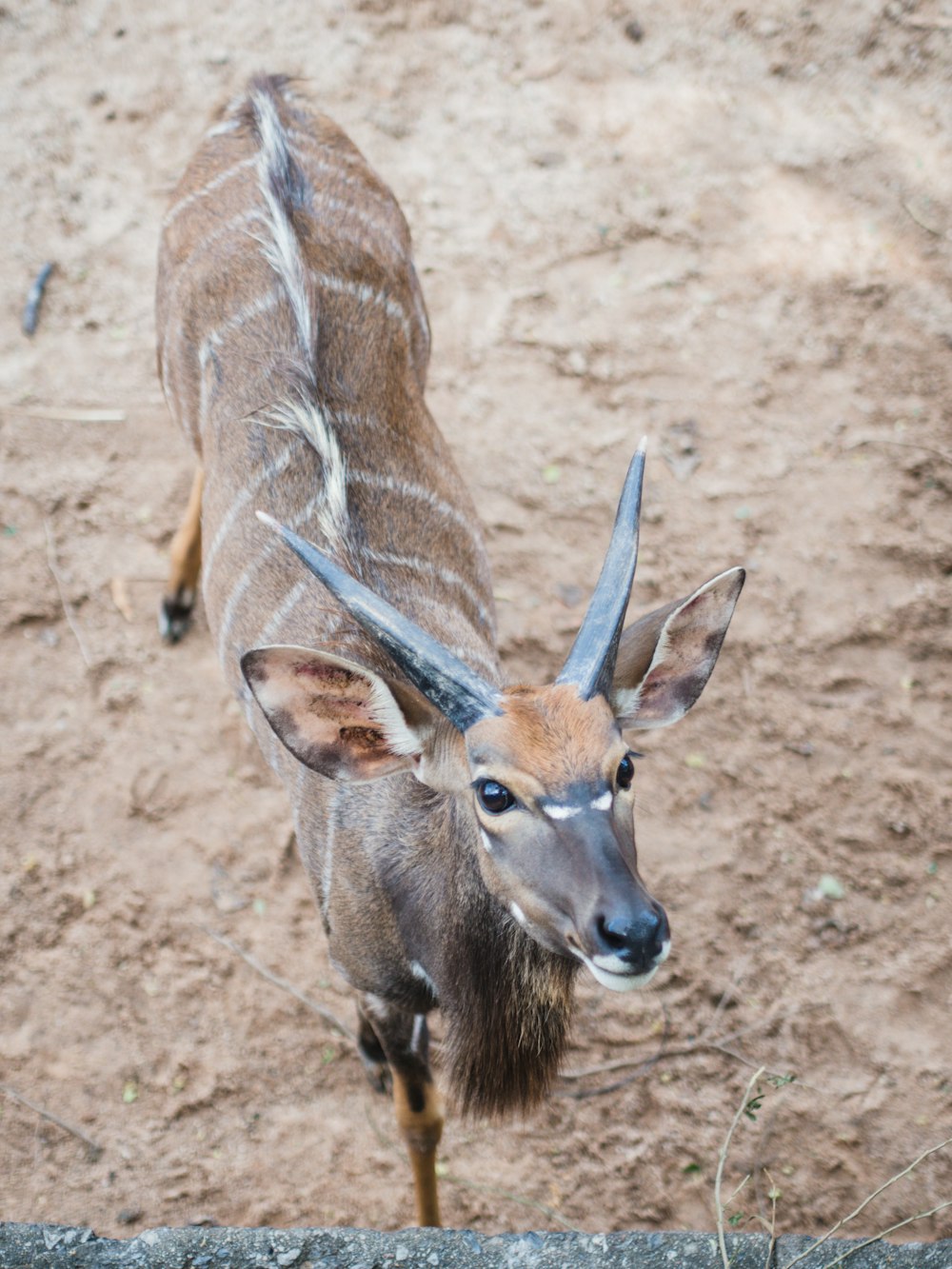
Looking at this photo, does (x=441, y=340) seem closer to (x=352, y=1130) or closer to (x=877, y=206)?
(x=877, y=206)

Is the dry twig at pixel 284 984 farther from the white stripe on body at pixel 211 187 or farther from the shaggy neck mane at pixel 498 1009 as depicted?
the white stripe on body at pixel 211 187

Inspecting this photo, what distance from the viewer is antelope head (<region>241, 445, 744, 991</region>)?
1.90m

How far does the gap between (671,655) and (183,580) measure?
2.30 metres

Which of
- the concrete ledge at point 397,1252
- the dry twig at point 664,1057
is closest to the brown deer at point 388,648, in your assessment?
the concrete ledge at point 397,1252

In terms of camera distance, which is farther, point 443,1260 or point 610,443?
point 610,443

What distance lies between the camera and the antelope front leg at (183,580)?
13.5ft

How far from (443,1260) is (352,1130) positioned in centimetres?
113

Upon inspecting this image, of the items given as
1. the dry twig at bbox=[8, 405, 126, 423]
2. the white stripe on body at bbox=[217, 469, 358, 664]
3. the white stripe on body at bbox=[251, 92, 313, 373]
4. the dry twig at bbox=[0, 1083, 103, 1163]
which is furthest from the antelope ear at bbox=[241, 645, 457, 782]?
the dry twig at bbox=[8, 405, 126, 423]

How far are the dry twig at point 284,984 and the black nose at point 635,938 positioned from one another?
1.77 meters

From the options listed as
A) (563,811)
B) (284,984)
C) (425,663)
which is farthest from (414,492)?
(284,984)

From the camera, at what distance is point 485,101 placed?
5387 millimetres

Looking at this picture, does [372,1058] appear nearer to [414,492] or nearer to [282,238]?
[414,492]

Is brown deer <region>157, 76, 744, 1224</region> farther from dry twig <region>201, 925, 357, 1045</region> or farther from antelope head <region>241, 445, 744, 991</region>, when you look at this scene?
dry twig <region>201, 925, 357, 1045</region>

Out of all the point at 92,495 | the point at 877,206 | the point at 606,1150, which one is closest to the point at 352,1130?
the point at 606,1150
